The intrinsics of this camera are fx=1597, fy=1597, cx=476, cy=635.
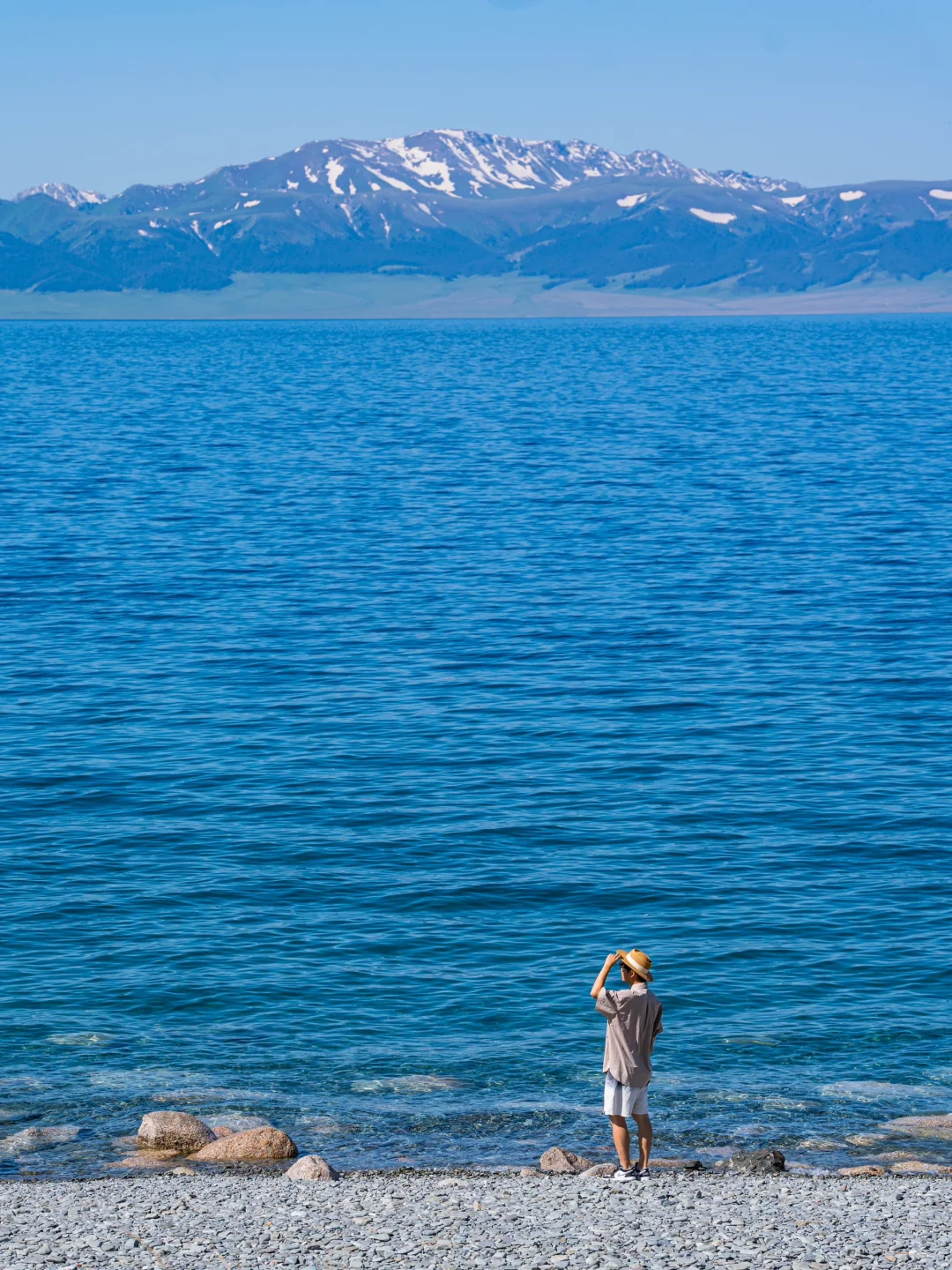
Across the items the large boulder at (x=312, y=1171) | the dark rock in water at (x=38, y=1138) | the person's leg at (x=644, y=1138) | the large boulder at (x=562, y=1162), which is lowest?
the dark rock in water at (x=38, y=1138)

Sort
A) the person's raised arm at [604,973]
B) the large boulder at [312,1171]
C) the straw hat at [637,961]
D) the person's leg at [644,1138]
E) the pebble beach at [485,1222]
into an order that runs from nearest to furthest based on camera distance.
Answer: the pebble beach at [485,1222], the person's raised arm at [604,973], the straw hat at [637,961], the person's leg at [644,1138], the large boulder at [312,1171]

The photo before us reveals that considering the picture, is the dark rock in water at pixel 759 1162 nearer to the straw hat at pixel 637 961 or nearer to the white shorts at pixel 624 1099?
the white shorts at pixel 624 1099

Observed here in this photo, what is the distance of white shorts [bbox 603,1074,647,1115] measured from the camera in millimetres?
17750

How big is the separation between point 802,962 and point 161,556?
40.1m

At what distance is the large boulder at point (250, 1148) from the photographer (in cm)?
1944

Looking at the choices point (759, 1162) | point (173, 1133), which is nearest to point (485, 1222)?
point (759, 1162)

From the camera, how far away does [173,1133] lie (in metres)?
19.8

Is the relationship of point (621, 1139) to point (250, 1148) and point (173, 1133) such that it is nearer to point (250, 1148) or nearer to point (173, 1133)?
point (250, 1148)

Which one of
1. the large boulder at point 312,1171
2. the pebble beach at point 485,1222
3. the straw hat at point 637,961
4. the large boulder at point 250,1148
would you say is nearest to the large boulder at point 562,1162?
the pebble beach at point 485,1222

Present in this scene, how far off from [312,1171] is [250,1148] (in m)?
1.55

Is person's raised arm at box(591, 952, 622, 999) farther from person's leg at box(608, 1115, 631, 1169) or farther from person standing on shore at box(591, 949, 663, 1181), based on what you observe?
person's leg at box(608, 1115, 631, 1169)

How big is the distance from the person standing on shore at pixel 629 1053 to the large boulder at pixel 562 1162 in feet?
3.34

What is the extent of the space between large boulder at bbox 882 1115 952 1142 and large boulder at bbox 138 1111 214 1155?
28.8 ft

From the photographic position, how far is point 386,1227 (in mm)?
15836
